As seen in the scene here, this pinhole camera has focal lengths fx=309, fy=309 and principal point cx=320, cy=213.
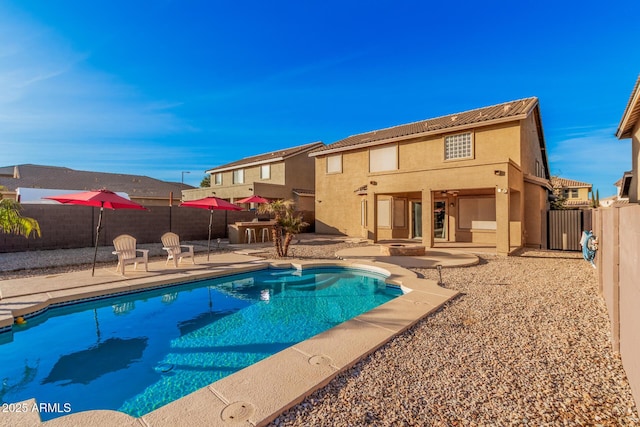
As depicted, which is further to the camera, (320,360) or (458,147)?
(458,147)

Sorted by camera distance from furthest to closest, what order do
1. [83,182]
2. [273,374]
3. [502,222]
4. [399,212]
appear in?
[83,182]
[399,212]
[502,222]
[273,374]

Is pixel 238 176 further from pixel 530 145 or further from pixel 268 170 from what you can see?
pixel 530 145

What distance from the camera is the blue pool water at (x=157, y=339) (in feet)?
14.8

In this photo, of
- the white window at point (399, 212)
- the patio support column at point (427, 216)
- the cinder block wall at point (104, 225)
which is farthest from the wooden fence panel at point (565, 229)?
the cinder block wall at point (104, 225)

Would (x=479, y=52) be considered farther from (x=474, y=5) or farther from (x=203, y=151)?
(x=203, y=151)

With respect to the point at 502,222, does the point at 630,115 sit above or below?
above

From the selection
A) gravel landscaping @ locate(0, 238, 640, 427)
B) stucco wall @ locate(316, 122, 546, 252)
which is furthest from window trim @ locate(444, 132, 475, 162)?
gravel landscaping @ locate(0, 238, 640, 427)

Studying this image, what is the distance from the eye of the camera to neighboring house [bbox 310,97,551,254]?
15.0 m

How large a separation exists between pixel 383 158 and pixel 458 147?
4.93 meters

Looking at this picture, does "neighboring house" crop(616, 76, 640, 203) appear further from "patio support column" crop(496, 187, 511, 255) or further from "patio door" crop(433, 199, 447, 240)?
"patio door" crop(433, 199, 447, 240)

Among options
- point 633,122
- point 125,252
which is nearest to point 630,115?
point 633,122

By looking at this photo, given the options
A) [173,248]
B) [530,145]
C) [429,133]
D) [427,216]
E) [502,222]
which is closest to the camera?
[173,248]

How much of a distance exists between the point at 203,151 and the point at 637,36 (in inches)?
1580

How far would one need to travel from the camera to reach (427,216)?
52.2ft
